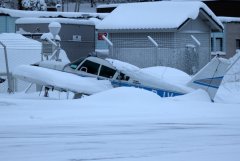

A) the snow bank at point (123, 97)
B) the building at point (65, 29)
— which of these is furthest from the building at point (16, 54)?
the snow bank at point (123, 97)

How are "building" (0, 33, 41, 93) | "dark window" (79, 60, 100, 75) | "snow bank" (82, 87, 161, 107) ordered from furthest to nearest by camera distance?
"building" (0, 33, 41, 93)
"dark window" (79, 60, 100, 75)
"snow bank" (82, 87, 161, 107)

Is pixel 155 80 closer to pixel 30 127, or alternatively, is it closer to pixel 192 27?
pixel 30 127

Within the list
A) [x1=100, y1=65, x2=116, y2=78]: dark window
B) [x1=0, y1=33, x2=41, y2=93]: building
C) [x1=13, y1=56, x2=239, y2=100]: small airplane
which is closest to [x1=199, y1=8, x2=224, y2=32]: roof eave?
[x1=0, y1=33, x2=41, y2=93]: building

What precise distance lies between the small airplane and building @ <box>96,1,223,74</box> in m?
6.84

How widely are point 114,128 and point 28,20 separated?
20.3 m

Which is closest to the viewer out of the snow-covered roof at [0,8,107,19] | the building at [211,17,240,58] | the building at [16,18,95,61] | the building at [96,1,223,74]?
the building at [96,1,223,74]

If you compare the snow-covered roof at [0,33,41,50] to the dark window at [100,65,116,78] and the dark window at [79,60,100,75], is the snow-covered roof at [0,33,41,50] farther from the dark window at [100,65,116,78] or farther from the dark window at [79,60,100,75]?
the dark window at [100,65,116,78]

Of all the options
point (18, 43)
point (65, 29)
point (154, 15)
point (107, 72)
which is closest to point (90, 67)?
point (107, 72)

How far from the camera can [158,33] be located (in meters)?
28.9

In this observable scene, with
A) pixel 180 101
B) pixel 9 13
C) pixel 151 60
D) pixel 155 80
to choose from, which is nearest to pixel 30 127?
pixel 180 101

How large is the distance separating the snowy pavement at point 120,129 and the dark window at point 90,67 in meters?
3.06

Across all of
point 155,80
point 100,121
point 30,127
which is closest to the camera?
point 30,127

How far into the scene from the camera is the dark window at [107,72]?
65.9ft

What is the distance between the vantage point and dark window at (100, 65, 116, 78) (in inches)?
790
